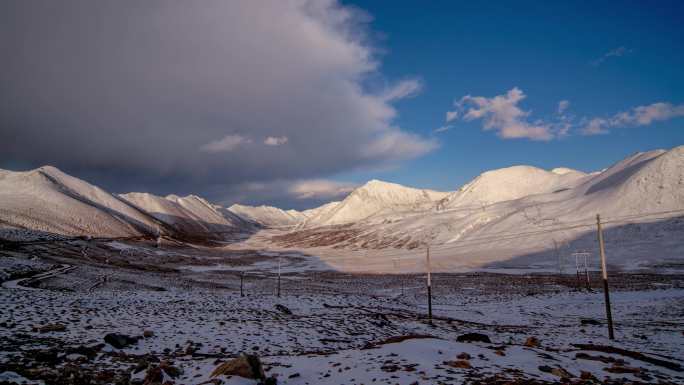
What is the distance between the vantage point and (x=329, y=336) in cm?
1980

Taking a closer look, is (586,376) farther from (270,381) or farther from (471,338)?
(270,381)

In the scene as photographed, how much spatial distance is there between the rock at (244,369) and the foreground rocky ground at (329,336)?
20cm

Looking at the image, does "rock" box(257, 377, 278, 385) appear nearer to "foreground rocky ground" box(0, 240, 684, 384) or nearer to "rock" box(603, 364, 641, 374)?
"foreground rocky ground" box(0, 240, 684, 384)

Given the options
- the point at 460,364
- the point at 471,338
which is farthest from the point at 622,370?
the point at 471,338

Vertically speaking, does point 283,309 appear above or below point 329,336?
above

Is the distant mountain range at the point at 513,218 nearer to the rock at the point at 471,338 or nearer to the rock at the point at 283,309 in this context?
the rock at the point at 283,309

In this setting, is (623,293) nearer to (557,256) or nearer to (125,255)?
(557,256)

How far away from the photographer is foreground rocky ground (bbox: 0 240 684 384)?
1118cm

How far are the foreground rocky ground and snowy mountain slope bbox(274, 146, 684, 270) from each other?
42.8 m

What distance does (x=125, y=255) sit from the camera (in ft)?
256

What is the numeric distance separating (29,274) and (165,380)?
32150 mm

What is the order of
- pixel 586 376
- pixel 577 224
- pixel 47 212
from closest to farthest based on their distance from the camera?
pixel 586 376 < pixel 577 224 < pixel 47 212

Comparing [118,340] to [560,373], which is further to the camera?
[118,340]

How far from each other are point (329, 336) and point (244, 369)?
997 centimetres
